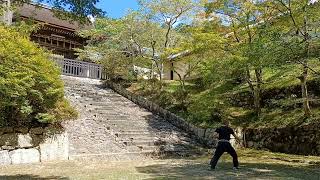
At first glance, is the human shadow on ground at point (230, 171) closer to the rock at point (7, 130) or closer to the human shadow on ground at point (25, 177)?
the human shadow on ground at point (25, 177)

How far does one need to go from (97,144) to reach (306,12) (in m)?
8.37

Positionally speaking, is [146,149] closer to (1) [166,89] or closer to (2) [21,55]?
(2) [21,55]

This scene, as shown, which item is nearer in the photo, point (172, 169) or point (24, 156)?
point (172, 169)

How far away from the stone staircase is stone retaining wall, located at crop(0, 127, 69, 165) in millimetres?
547

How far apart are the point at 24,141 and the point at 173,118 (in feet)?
26.6

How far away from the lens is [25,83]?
10.4m

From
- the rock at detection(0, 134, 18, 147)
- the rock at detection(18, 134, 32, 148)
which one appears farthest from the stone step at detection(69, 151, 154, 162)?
the rock at detection(0, 134, 18, 147)

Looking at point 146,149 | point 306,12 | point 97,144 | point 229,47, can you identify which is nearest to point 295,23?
point 306,12

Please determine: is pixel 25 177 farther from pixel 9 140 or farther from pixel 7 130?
pixel 7 130

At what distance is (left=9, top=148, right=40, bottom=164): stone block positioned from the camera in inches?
424

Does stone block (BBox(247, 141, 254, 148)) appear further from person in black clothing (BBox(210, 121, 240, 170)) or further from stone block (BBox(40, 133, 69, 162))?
stone block (BBox(40, 133, 69, 162))

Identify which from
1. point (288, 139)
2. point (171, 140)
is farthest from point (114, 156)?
point (288, 139)

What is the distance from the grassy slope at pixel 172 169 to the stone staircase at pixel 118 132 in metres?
1.28

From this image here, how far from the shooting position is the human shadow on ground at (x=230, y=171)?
868cm
